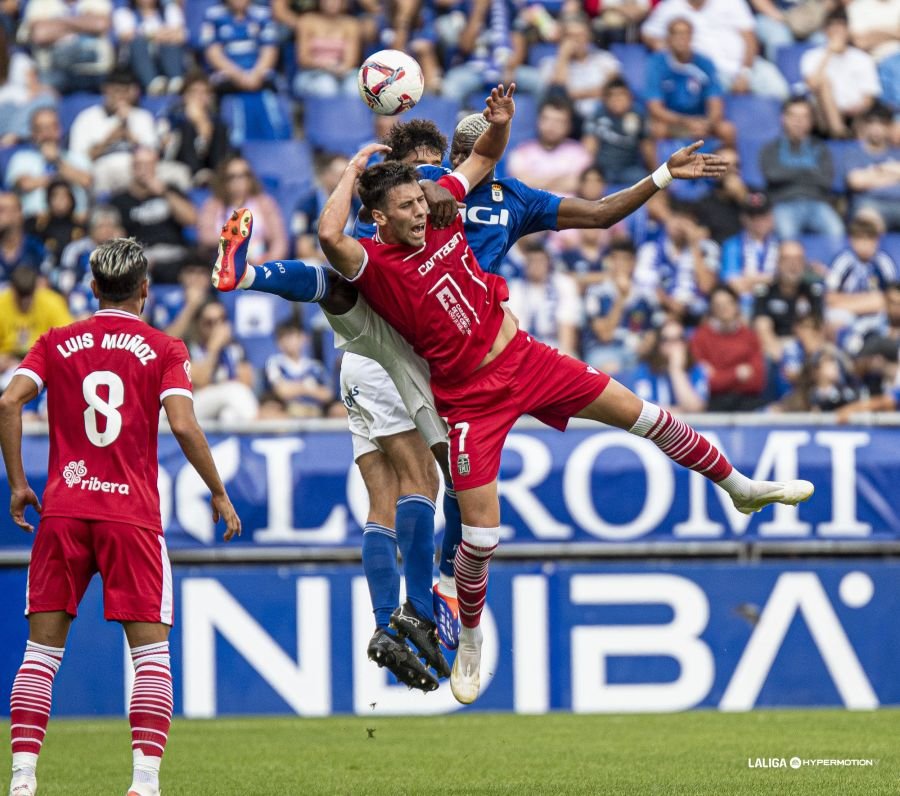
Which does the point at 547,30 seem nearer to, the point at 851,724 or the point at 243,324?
the point at 243,324

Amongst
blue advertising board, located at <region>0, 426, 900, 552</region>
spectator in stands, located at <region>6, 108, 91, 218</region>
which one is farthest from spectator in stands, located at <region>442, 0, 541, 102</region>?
blue advertising board, located at <region>0, 426, 900, 552</region>

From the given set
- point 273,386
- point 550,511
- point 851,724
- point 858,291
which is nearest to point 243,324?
point 273,386

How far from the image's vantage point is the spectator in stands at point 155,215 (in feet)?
49.8

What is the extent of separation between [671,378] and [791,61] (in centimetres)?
475

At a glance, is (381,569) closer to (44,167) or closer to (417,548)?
(417,548)

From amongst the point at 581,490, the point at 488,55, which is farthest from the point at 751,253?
the point at 581,490

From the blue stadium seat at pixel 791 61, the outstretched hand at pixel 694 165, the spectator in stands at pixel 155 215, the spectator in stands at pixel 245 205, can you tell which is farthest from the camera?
the blue stadium seat at pixel 791 61

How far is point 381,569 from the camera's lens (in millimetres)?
8789

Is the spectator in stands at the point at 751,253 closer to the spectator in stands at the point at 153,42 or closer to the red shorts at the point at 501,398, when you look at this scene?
the spectator in stands at the point at 153,42

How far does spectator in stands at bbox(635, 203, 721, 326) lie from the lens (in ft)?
47.9

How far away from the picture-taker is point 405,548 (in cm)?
871

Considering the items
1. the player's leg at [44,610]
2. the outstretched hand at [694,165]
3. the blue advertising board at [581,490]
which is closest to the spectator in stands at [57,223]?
the blue advertising board at [581,490]

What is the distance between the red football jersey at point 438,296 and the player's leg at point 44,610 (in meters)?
1.98

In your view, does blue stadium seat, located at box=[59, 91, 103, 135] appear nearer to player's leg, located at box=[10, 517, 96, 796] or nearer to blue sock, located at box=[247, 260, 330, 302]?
blue sock, located at box=[247, 260, 330, 302]
